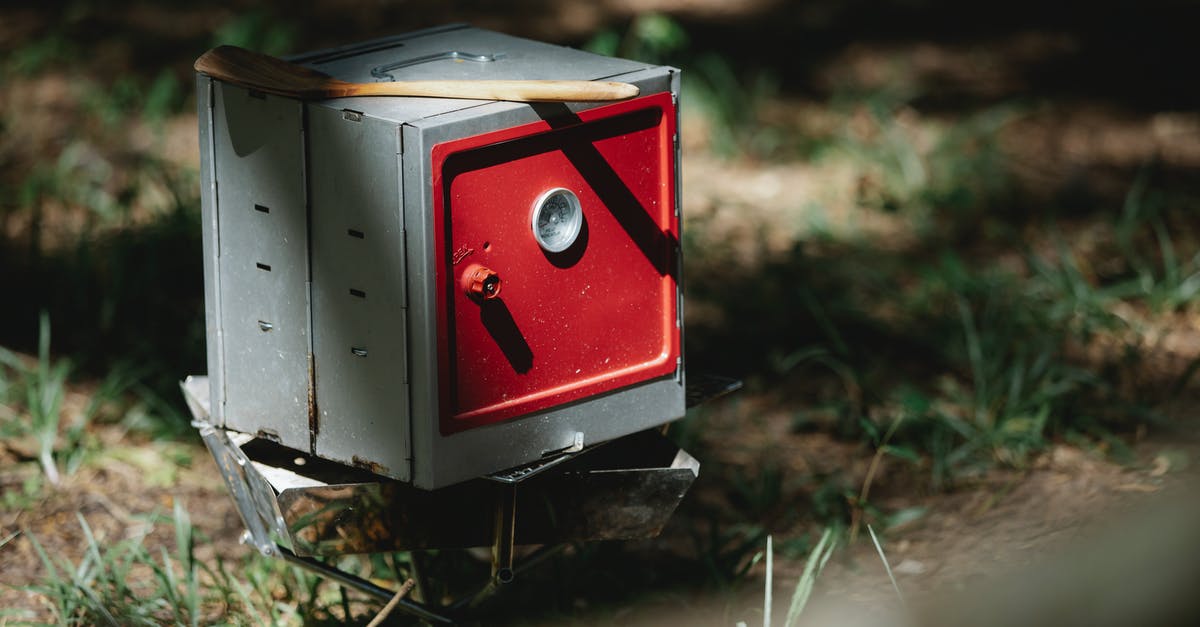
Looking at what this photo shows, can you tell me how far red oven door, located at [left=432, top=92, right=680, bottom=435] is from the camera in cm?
201

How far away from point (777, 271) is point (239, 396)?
232 cm

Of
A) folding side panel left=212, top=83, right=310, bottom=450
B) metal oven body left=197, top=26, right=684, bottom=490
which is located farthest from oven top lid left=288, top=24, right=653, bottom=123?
folding side panel left=212, top=83, right=310, bottom=450

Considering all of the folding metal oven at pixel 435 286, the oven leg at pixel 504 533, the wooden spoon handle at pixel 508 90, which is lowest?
the oven leg at pixel 504 533

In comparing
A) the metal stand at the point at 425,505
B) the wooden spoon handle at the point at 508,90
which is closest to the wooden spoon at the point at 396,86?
the wooden spoon handle at the point at 508,90

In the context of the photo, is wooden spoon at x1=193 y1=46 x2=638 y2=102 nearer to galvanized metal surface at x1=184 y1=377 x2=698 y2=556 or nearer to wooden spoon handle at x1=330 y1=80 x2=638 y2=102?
wooden spoon handle at x1=330 y1=80 x2=638 y2=102

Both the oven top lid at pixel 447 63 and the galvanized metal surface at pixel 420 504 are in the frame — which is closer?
the oven top lid at pixel 447 63

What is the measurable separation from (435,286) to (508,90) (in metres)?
0.29

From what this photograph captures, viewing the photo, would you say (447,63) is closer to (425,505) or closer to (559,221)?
(559,221)

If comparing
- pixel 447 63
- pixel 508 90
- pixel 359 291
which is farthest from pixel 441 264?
pixel 447 63

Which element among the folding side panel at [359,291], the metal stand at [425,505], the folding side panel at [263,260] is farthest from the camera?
the metal stand at [425,505]

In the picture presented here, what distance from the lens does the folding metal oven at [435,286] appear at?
6.52 ft

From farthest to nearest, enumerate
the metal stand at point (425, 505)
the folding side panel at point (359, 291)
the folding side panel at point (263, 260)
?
the metal stand at point (425, 505) < the folding side panel at point (263, 260) < the folding side panel at point (359, 291)

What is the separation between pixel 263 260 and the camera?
2.14m

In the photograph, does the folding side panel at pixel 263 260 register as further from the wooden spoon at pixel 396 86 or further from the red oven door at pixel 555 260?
the red oven door at pixel 555 260
